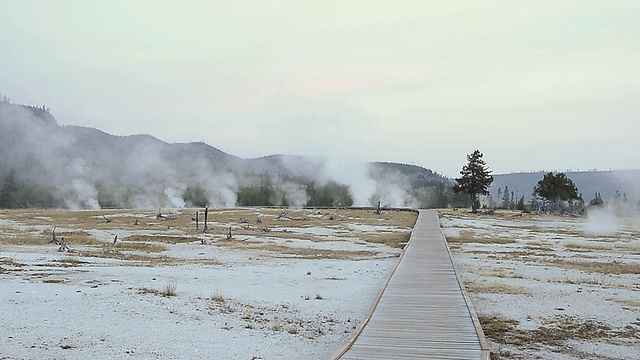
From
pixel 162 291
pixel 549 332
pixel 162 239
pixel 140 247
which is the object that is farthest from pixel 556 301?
pixel 162 239

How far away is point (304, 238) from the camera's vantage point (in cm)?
3497

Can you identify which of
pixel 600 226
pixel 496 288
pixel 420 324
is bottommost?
pixel 496 288

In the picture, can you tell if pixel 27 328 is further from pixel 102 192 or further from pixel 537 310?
pixel 102 192

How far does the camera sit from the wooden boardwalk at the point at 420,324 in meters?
8.83

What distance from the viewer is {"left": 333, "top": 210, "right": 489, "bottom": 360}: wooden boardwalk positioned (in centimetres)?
883

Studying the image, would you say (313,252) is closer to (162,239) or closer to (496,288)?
(162,239)

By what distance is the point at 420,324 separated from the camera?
34.9 ft

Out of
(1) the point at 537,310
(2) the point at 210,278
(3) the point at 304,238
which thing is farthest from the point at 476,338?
(3) the point at 304,238

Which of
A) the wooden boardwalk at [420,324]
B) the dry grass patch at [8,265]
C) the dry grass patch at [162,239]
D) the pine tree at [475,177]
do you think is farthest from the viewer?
the pine tree at [475,177]

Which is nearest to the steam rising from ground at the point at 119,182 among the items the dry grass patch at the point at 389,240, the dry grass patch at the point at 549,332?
the dry grass patch at the point at 389,240

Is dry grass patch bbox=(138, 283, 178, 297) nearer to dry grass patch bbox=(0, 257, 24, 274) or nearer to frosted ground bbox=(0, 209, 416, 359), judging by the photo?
frosted ground bbox=(0, 209, 416, 359)

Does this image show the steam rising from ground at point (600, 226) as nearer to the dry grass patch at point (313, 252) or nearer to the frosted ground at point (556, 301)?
the frosted ground at point (556, 301)

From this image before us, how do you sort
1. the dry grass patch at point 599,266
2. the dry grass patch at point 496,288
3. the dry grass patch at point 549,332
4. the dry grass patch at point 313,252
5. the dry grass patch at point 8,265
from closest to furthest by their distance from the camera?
the dry grass patch at point 549,332 → the dry grass patch at point 496,288 → the dry grass patch at point 8,265 → the dry grass patch at point 599,266 → the dry grass patch at point 313,252

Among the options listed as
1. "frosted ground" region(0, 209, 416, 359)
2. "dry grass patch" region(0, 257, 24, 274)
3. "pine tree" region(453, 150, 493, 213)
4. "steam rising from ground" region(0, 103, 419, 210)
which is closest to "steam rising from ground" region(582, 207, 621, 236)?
"pine tree" region(453, 150, 493, 213)
